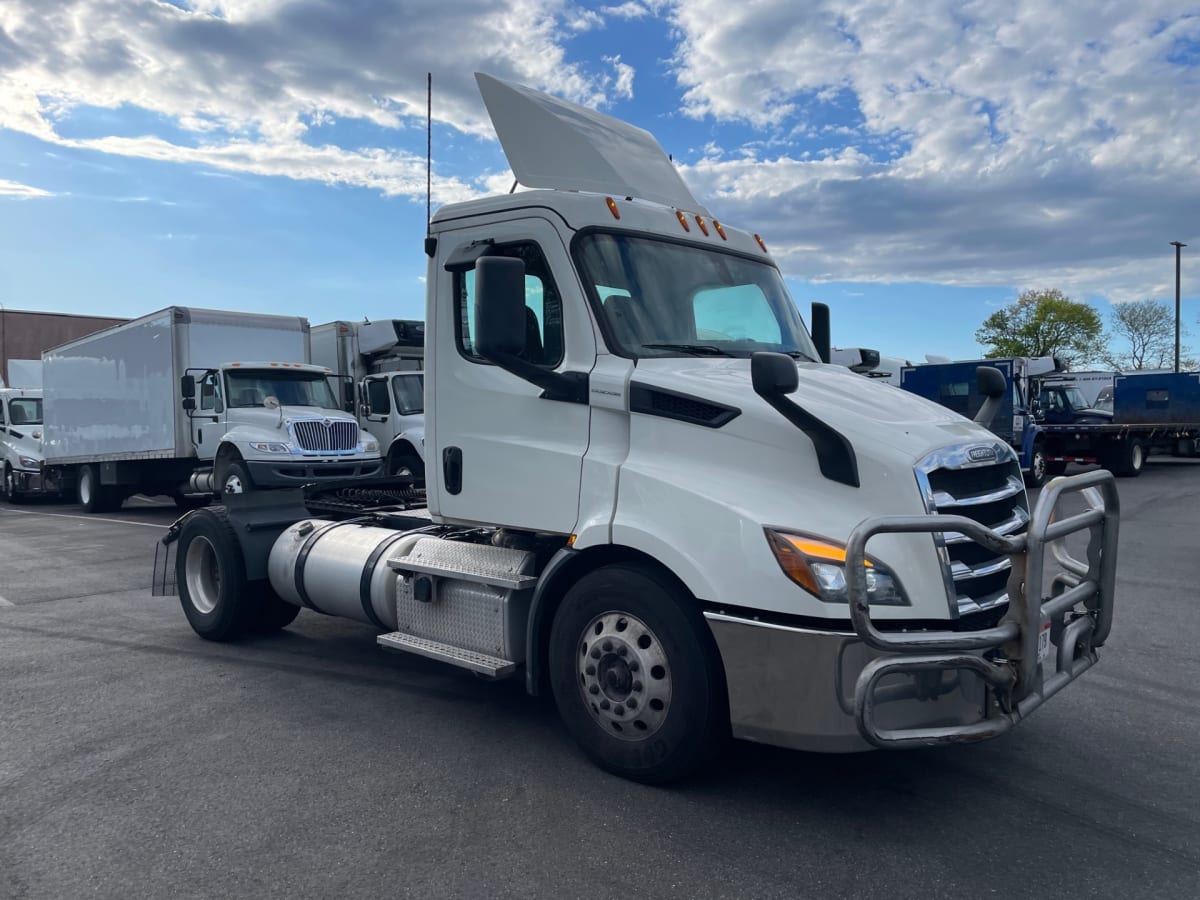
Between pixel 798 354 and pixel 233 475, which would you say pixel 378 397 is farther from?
pixel 798 354

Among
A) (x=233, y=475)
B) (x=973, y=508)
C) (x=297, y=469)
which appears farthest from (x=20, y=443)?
(x=973, y=508)

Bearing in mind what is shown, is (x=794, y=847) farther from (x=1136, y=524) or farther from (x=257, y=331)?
(x=257, y=331)

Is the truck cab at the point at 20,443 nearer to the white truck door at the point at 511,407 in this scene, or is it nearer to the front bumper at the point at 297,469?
the front bumper at the point at 297,469

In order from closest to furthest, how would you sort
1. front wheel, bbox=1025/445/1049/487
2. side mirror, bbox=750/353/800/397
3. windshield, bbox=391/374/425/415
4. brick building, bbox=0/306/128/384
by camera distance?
1. side mirror, bbox=750/353/800/397
2. windshield, bbox=391/374/425/415
3. front wheel, bbox=1025/445/1049/487
4. brick building, bbox=0/306/128/384

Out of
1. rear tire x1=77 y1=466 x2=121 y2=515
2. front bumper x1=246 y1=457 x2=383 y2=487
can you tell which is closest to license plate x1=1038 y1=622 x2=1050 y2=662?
front bumper x1=246 y1=457 x2=383 y2=487

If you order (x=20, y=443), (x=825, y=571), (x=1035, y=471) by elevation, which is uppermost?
(x=20, y=443)

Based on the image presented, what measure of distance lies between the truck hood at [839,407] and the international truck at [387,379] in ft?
40.9

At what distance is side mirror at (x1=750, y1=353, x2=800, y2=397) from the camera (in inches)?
143

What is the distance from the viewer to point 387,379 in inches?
678

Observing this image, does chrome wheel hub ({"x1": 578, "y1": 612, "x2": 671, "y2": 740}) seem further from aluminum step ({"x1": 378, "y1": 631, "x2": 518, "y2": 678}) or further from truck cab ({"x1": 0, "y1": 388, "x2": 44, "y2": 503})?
truck cab ({"x1": 0, "y1": 388, "x2": 44, "y2": 503})

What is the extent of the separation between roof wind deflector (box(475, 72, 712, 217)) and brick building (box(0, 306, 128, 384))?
52.9 metres

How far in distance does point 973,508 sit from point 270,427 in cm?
1285

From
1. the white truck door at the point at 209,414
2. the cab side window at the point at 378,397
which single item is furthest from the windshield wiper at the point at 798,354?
the cab side window at the point at 378,397

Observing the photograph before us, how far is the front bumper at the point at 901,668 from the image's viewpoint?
10.9 feet
